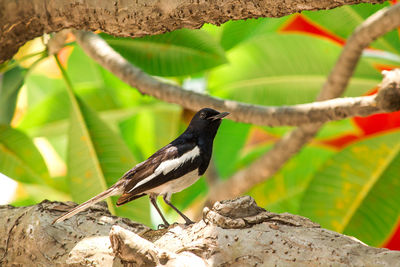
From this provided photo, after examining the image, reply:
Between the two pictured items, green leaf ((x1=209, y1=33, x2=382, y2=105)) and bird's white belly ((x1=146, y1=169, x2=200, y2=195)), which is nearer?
bird's white belly ((x1=146, y1=169, x2=200, y2=195))

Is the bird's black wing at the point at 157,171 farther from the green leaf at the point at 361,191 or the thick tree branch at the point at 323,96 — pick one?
the green leaf at the point at 361,191

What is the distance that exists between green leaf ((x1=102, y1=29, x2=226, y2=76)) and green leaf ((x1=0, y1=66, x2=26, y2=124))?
0.59 meters

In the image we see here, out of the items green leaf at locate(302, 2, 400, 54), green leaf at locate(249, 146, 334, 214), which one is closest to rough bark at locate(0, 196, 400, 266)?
green leaf at locate(302, 2, 400, 54)

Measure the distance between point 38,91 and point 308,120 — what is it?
137 inches

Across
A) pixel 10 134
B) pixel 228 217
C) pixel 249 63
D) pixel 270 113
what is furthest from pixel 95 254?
pixel 249 63

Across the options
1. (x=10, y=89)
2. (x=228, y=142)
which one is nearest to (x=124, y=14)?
(x=10, y=89)

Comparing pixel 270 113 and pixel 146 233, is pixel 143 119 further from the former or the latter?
pixel 146 233

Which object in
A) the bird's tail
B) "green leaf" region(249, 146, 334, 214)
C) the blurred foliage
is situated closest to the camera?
the bird's tail

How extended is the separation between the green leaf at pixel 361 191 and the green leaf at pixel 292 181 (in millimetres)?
987

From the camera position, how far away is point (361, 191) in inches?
143

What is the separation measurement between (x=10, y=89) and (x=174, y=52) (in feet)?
3.45

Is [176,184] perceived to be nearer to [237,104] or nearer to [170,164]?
[170,164]

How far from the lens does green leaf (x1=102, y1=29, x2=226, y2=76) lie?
3580 mm

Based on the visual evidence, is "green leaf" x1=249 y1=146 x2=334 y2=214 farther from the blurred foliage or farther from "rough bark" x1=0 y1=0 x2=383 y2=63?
"rough bark" x1=0 y1=0 x2=383 y2=63
